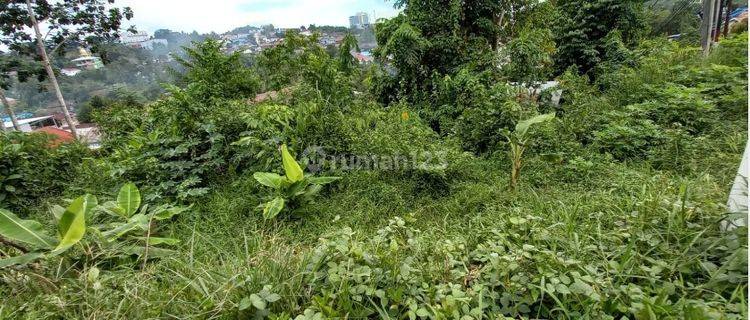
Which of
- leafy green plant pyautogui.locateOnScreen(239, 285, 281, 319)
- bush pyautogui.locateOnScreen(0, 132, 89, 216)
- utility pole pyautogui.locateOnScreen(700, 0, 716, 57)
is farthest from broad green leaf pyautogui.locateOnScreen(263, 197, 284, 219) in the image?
utility pole pyautogui.locateOnScreen(700, 0, 716, 57)

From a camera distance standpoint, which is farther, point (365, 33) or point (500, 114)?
point (365, 33)

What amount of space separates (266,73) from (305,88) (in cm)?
544

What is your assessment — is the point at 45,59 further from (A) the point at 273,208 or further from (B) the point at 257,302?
(B) the point at 257,302

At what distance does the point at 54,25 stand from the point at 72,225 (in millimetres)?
12093

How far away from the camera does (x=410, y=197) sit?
116 inches

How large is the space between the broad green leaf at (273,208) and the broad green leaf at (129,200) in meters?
1.04

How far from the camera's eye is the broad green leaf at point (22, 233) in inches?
70.1

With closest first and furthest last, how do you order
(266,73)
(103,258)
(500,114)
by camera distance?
(103,258)
(500,114)
(266,73)

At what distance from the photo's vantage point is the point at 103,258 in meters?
1.90

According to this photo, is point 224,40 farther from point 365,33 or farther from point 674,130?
point 674,130

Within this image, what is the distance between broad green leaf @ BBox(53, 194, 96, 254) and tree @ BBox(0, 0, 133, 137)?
916 cm

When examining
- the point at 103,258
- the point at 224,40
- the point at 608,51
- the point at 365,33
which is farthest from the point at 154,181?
the point at 608,51

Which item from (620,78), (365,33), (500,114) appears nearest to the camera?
(500,114)

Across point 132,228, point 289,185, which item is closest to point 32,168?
point 132,228
